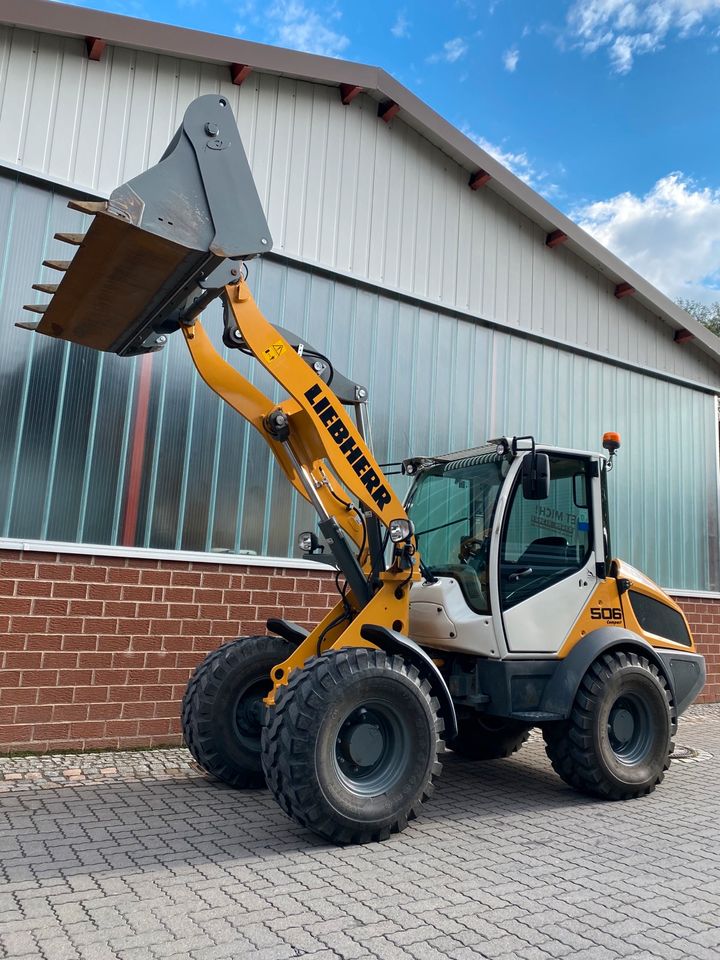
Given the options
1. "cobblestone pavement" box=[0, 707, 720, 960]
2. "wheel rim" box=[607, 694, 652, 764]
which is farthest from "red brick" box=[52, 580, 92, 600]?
"wheel rim" box=[607, 694, 652, 764]

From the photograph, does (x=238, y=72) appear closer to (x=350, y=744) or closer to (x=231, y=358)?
(x=231, y=358)

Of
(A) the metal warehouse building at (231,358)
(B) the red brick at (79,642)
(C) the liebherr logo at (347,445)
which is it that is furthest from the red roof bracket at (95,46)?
(B) the red brick at (79,642)

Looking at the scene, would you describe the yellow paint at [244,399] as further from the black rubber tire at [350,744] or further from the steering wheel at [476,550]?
the black rubber tire at [350,744]

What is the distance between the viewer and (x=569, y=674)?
561 cm

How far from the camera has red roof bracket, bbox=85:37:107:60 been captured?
279 inches

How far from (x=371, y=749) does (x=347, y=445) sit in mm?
1931

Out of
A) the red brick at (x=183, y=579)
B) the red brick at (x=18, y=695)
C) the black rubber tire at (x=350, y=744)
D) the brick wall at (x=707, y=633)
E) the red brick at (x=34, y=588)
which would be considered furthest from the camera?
the brick wall at (x=707, y=633)

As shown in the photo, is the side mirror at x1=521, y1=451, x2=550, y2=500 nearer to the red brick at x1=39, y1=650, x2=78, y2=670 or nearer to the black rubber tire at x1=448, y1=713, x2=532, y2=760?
the black rubber tire at x1=448, y1=713, x2=532, y2=760

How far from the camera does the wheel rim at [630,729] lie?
232 inches

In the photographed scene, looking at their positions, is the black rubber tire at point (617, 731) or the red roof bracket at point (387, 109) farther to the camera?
the red roof bracket at point (387, 109)

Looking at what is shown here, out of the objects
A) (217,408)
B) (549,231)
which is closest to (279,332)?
(217,408)

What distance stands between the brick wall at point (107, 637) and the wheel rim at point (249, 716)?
158 centimetres

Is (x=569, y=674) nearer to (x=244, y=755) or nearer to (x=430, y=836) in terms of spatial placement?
(x=430, y=836)

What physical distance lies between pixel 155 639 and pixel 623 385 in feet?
25.9
